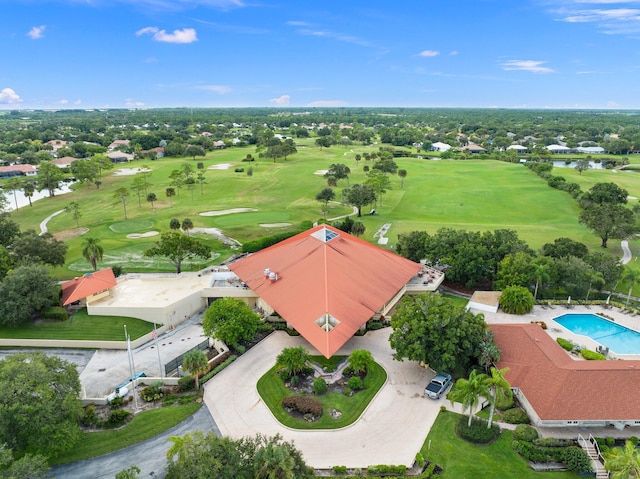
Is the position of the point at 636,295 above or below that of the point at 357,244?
below

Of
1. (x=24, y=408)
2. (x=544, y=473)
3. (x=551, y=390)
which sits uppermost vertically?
(x=24, y=408)

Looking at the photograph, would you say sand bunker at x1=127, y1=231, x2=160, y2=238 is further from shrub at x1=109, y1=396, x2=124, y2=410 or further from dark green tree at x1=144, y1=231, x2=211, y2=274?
shrub at x1=109, y1=396, x2=124, y2=410

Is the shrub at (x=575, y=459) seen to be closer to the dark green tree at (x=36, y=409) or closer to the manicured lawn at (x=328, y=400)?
the manicured lawn at (x=328, y=400)

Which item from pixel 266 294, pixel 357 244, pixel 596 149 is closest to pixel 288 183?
pixel 357 244

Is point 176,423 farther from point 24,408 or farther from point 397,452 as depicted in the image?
point 397,452

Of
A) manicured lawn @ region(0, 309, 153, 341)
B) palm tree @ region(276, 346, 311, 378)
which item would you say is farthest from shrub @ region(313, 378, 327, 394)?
manicured lawn @ region(0, 309, 153, 341)

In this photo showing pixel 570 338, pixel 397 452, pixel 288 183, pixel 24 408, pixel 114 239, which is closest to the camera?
pixel 24 408

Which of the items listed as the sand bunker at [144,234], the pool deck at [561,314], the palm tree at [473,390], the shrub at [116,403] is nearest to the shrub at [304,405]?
the palm tree at [473,390]
